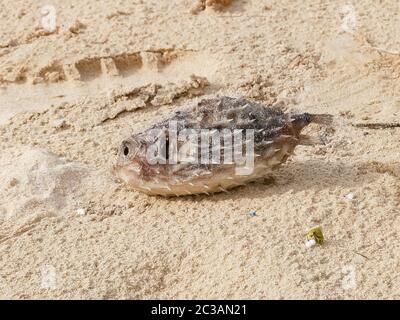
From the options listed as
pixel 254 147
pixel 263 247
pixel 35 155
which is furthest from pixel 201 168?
pixel 35 155

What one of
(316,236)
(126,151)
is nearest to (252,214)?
(316,236)

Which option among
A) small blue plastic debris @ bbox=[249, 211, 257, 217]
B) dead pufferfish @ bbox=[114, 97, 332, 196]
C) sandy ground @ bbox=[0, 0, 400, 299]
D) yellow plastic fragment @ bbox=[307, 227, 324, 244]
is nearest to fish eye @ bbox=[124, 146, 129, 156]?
dead pufferfish @ bbox=[114, 97, 332, 196]

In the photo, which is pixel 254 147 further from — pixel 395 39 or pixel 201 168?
pixel 395 39

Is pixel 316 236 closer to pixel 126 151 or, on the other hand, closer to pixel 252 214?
pixel 252 214

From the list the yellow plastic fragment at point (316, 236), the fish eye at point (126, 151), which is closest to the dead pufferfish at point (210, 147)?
the fish eye at point (126, 151)

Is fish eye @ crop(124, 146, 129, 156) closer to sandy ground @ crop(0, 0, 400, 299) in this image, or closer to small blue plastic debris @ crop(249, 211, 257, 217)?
sandy ground @ crop(0, 0, 400, 299)
